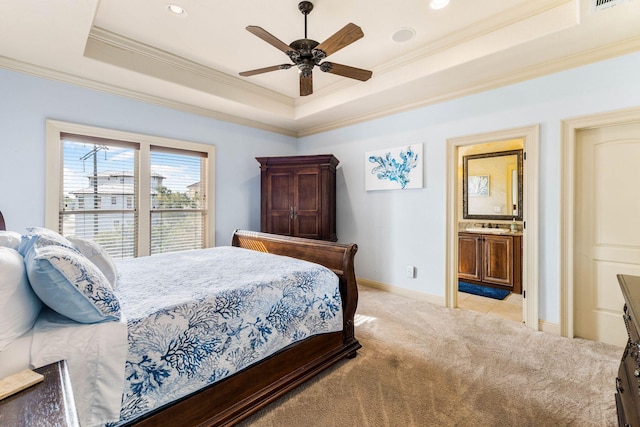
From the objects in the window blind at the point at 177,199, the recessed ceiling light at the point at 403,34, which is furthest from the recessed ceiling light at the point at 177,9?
the recessed ceiling light at the point at 403,34

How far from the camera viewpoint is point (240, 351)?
159cm

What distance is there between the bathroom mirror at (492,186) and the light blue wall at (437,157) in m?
1.74

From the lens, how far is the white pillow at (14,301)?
1.03 metres

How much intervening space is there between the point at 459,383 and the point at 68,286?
233cm

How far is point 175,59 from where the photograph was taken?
3154 mm

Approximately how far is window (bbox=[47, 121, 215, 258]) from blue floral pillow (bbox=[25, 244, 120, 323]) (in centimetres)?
235

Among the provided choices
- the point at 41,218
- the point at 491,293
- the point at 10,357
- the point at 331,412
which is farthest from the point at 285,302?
the point at 491,293

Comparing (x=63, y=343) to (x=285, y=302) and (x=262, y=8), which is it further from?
(x=262, y=8)

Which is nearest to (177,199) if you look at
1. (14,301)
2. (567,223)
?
(14,301)

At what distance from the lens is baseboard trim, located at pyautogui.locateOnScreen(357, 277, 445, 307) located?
3.56 meters

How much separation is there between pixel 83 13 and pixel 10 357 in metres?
2.36

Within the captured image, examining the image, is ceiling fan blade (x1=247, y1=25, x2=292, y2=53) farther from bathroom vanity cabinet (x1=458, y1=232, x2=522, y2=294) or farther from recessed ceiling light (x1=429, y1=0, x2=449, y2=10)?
bathroom vanity cabinet (x1=458, y1=232, x2=522, y2=294)

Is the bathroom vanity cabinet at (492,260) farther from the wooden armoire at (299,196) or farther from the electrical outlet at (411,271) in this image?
the wooden armoire at (299,196)

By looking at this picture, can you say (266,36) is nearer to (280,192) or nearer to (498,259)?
(280,192)
